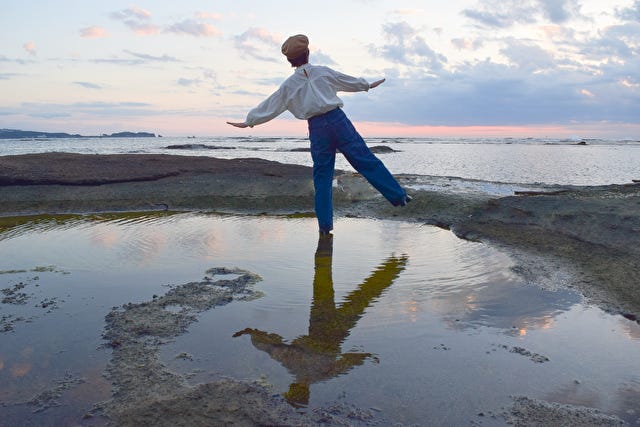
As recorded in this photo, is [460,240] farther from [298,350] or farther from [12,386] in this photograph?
[12,386]

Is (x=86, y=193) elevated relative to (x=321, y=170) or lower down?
lower down

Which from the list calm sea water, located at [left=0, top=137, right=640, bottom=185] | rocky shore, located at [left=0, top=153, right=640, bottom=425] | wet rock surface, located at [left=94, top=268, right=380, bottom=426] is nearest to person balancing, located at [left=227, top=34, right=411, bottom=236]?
rocky shore, located at [left=0, top=153, right=640, bottom=425]

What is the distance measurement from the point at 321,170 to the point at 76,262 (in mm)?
2491

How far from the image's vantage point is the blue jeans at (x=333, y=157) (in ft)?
16.8

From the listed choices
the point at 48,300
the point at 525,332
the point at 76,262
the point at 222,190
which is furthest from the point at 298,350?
the point at 222,190

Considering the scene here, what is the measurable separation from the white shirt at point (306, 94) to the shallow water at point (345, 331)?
1.36m

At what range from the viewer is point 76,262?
444 cm

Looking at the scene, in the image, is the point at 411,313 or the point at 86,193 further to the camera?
the point at 86,193

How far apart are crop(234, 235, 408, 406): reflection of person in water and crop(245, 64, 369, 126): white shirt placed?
1884mm

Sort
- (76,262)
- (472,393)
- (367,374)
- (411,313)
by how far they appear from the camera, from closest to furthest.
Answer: (472,393) → (367,374) → (411,313) → (76,262)

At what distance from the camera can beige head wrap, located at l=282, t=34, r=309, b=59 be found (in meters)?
5.05

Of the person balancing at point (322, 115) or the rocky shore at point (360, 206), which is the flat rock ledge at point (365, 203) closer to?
the rocky shore at point (360, 206)

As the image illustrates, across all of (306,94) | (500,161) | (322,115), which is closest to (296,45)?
(306,94)

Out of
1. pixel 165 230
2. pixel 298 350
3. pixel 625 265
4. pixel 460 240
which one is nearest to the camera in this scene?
pixel 298 350
